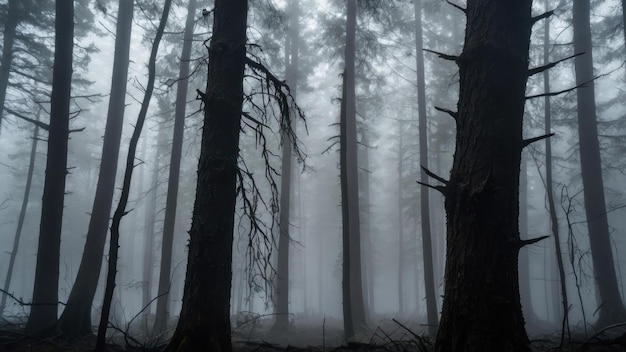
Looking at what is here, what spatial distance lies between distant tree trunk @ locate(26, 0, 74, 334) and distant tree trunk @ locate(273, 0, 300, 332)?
436 centimetres

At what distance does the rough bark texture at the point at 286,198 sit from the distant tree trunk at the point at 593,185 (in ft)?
25.6

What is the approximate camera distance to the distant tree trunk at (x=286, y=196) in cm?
1316

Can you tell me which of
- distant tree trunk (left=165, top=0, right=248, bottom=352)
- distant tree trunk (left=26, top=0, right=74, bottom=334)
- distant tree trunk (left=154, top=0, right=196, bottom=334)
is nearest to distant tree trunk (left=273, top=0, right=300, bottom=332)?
distant tree trunk (left=154, top=0, right=196, bottom=334)

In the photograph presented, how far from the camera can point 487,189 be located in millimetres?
3092

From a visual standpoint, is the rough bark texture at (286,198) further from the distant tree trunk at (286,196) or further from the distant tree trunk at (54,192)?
the distant tree trunk at (54,192)

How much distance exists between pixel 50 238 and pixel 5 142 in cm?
6742

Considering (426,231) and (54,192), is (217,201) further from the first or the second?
(426,231)

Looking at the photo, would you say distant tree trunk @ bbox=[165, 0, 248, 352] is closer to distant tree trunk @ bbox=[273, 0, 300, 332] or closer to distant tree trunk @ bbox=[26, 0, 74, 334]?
distant tree trunk @ bbox=[26, 0, 74, 334]

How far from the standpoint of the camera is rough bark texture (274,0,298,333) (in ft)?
43.1

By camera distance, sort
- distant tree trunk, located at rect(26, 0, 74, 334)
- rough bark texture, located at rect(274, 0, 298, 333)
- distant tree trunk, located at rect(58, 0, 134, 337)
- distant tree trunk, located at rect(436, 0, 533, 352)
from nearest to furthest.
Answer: distant tree trunk, located at rect(436, 0, 533, 352) < distant tree trunk, located at rect(26, 0, 74, 334) < distant tree trunk, located at rect(58, 0, 134, 337) < rough bark texture, located at rect(274, 0, 298, 333)

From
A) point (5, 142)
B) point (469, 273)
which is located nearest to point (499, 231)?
point (469, 273)

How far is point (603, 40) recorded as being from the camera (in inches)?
641

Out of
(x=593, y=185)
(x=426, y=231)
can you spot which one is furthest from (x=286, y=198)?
(x=593, y=185)

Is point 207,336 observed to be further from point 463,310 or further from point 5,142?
point 5,142
